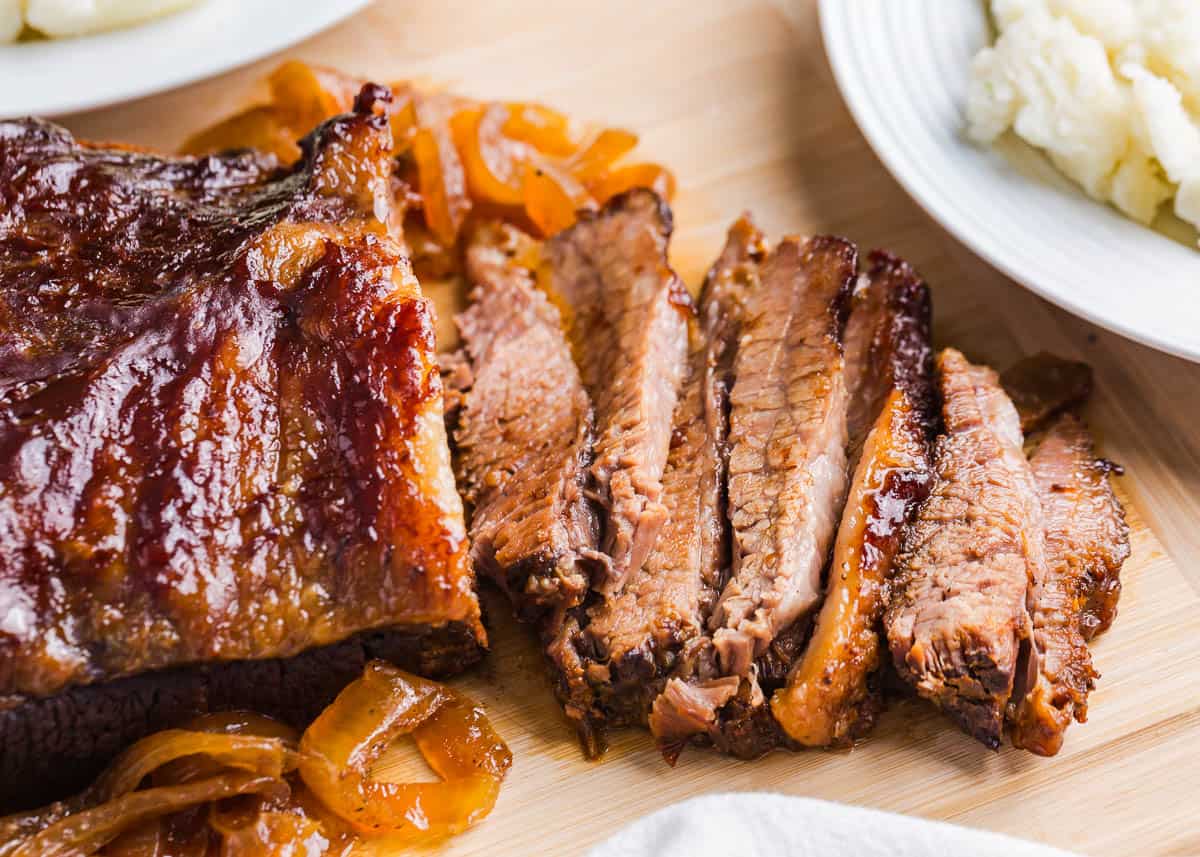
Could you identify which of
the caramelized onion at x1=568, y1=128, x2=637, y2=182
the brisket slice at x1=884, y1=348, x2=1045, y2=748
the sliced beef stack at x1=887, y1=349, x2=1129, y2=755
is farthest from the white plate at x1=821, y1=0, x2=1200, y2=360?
the caramelized onion at x1=568, y1=128, x2=637, y2=182

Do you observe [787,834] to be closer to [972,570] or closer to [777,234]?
[972,570]

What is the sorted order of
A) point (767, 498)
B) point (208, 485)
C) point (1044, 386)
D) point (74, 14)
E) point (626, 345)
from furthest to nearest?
1. point (74, 14)
2. point (1044, 386)
3. point (626, 345)
4. point (767, 498)
5. point (208, 485)

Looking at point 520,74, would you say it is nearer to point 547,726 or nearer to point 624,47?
point 624,47

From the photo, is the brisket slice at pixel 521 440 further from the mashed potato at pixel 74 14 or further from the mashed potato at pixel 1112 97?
the mashed potato at pixel 1112 97

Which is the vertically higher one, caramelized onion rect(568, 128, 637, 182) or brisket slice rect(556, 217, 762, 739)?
caramelized onion rect(568, 128, 637, 182)

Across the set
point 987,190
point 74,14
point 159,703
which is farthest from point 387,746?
point 74,14

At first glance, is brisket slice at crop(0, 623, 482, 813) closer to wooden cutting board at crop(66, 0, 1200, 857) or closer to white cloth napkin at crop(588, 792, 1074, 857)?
wooden cutting board at crop(66, 0, 1200, 857)

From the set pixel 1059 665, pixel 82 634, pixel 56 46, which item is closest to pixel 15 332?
pixel 82 634
